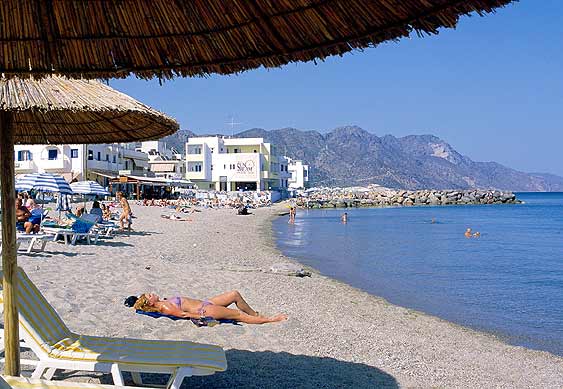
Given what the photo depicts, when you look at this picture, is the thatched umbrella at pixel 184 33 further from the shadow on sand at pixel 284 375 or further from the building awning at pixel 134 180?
the building awning at pixel 134 180

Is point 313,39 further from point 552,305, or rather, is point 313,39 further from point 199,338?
point 552,305

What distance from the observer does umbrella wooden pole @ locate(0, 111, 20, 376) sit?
368 cm

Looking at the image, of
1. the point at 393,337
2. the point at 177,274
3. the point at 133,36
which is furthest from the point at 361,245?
the point at 133,36

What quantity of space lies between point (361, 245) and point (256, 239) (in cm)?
468

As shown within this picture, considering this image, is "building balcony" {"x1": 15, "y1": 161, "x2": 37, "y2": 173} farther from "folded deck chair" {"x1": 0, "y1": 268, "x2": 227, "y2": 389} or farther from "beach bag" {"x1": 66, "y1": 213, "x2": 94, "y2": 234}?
"folded deck chair" {"x1": 0, "y1": 268, "x2": 227, "y2": 389}

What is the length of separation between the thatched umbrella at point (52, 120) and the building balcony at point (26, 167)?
4289 centimetres

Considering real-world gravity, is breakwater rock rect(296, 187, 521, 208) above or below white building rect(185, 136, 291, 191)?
below

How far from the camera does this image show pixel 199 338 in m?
→ 6.39

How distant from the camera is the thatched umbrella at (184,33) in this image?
2133 mm

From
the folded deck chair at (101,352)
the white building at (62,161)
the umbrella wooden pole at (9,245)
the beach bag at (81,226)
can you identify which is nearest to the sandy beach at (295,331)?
the folded deck chair at (101,352)

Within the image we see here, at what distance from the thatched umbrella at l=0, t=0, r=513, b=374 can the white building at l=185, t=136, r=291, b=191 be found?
66.6 meters

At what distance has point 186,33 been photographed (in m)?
2.55

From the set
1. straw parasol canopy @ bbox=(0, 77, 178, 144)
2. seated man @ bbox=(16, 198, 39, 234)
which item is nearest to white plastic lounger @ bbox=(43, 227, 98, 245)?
seated man @ bbox=(16, 198, 39, 234)

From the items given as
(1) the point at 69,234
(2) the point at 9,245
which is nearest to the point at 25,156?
(1) the point at 69,234
